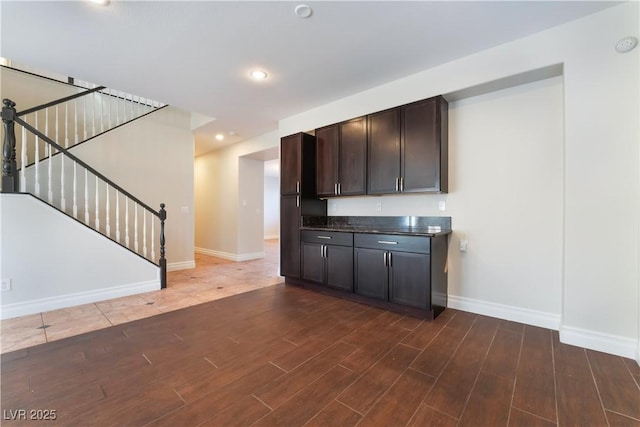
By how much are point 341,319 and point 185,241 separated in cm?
402

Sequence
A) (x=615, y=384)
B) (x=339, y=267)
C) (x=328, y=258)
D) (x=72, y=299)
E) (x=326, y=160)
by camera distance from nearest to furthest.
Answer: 1. (x=615, y=384)
2. (x=72, y=299)
3. (x=339, y=267)
4. (x=328, y=258)
5. (x=326, y=160)

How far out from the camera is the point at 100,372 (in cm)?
183

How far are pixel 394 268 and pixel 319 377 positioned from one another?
1494mm

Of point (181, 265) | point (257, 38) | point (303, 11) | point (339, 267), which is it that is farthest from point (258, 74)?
point (181, 265)

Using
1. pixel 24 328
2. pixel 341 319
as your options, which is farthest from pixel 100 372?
pixel 341 319

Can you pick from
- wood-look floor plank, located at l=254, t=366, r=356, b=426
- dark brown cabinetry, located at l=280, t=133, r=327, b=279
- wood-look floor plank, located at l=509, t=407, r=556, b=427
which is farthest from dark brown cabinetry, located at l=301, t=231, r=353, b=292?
wood-look floor plank, located at l=509, t=407, r=556, b=427

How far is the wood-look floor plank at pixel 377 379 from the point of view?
5.08 feet

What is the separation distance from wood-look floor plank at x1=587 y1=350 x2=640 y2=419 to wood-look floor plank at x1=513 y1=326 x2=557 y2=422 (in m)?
0.24

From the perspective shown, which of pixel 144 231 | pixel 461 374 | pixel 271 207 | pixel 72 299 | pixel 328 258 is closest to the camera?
pixel 461 374

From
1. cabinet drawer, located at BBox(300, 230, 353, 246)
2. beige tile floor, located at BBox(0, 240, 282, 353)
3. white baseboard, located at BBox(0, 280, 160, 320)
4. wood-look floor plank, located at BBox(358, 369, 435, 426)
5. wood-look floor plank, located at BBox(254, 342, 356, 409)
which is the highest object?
cabinet drawer, located at BBox(300, 230, 353, 246)

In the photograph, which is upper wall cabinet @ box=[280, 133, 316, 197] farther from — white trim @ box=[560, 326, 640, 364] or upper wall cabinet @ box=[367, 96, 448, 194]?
white trim @ box=[560, 326, 640, 364]

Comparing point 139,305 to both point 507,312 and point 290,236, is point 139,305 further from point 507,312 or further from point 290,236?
point 507,312

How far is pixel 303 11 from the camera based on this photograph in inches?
84.0

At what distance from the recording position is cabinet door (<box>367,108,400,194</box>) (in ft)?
10.5
